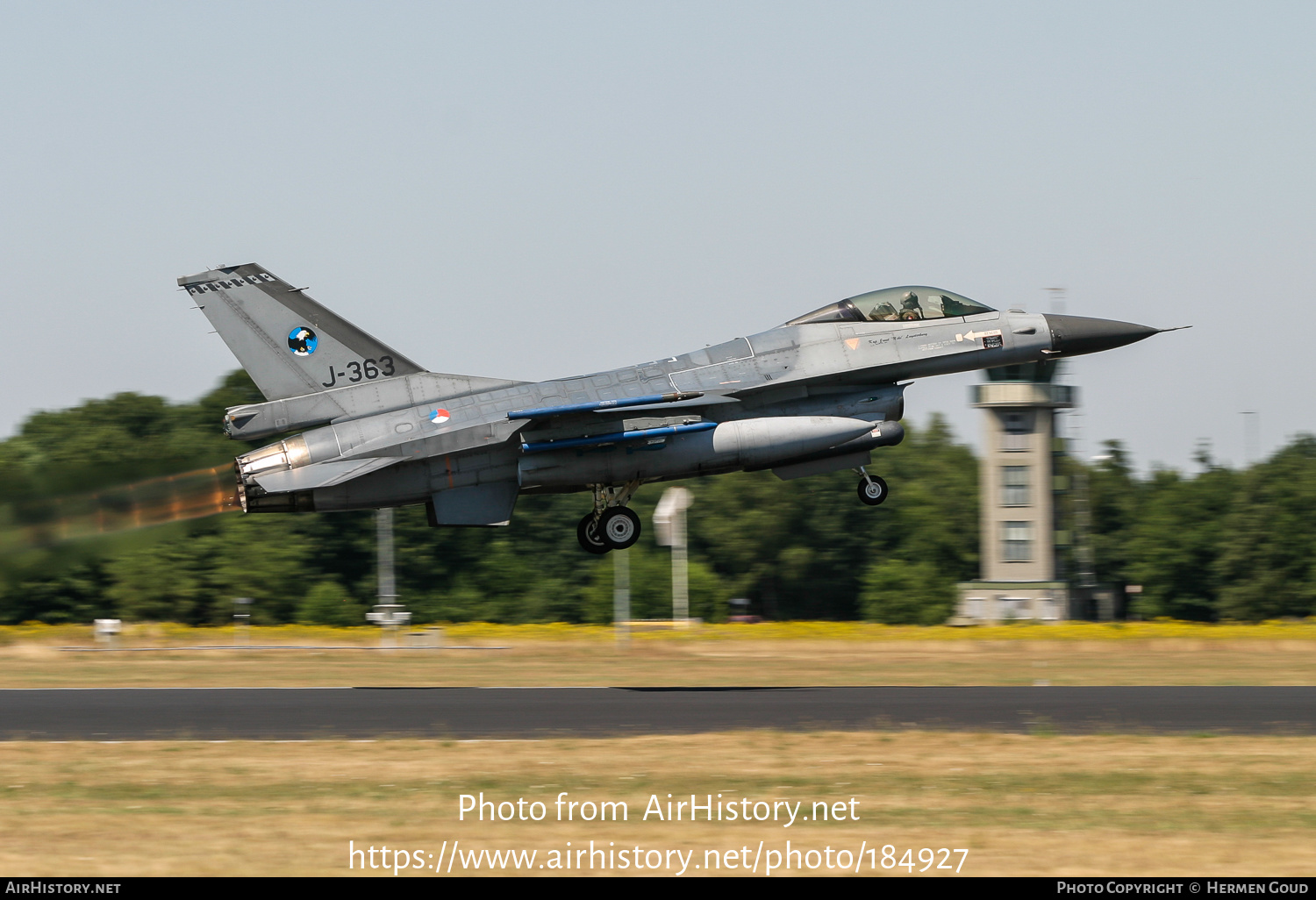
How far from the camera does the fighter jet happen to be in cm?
2420

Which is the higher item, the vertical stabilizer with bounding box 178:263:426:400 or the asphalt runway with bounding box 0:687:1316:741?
the vertical stabilizer with bounding box 178:263:426:400

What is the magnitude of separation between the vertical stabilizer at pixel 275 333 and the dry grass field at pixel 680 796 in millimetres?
6827

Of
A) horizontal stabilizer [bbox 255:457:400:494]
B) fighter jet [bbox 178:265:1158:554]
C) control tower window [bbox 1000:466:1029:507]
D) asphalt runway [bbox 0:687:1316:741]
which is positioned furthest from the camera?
control tower window [bbox 1000:466:1029:507]

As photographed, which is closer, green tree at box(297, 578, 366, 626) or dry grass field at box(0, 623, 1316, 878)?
dry grass field at box(0, 623, 1316, 878)

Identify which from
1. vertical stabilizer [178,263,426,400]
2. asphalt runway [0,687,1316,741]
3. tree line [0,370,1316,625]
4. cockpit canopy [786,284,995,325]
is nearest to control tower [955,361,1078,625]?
tree line [0,370,1316,625]

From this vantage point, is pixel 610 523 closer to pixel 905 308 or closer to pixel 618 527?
pixel 618 527

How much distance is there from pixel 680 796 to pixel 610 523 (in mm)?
10037

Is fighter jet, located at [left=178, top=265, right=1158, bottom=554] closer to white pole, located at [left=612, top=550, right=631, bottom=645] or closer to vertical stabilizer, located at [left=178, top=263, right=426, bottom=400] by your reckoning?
vertical stabilizer, located at [left=178, top=263, right=426, bottom=400]

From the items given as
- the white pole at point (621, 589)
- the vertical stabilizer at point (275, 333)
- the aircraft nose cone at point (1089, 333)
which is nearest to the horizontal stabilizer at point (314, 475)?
the vertical stabilizer at point (275, 333)

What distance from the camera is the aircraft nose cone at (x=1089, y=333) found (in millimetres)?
25797

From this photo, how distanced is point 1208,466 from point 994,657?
223ft

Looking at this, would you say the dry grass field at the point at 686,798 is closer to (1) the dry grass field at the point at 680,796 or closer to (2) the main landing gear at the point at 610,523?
(1) the dry grass field at the point at 680,796

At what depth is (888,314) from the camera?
2561 centimetres

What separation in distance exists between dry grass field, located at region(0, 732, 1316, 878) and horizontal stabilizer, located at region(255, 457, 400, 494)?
5033mm
